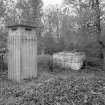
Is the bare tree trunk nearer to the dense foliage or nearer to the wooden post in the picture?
the wooden post

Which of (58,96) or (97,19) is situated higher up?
(97,19)

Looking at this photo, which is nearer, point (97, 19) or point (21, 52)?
point (21, 52)

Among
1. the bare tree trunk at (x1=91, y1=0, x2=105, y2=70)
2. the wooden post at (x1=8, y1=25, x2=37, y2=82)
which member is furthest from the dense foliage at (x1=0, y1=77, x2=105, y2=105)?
the bare tree trunk at (x1=91, y1=0, x2=105, y2=70)

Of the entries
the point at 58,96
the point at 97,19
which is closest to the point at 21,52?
the point at 58,96

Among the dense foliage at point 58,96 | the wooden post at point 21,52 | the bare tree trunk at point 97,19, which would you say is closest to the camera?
the dense foliage at point 58,96

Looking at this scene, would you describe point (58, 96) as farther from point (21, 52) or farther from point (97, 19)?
point (97, 19)

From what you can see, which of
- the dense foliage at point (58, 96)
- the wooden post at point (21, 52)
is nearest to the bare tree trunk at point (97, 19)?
the wooden post at point (21, 52)

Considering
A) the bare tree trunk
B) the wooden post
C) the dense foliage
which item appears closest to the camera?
the dense foliage

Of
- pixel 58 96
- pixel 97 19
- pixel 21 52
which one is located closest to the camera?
pixel 58 96

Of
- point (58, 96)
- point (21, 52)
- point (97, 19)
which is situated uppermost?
point (97, 19)

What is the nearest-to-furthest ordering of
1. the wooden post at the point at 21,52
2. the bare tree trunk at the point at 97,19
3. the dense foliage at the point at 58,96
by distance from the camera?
the dense foliage at the point at 58,96 < the wooden post at the point at 21,52 < the bare tree trunk at the point at 97,19

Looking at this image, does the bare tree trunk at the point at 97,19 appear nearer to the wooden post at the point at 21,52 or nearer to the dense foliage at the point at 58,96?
the wooden post at the point at 21,52

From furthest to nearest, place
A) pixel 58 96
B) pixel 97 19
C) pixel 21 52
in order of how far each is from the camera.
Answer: pixel 97 19, pixel 21 52, pixel 58 96

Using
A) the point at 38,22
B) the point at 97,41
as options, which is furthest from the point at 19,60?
the point at 38,22
